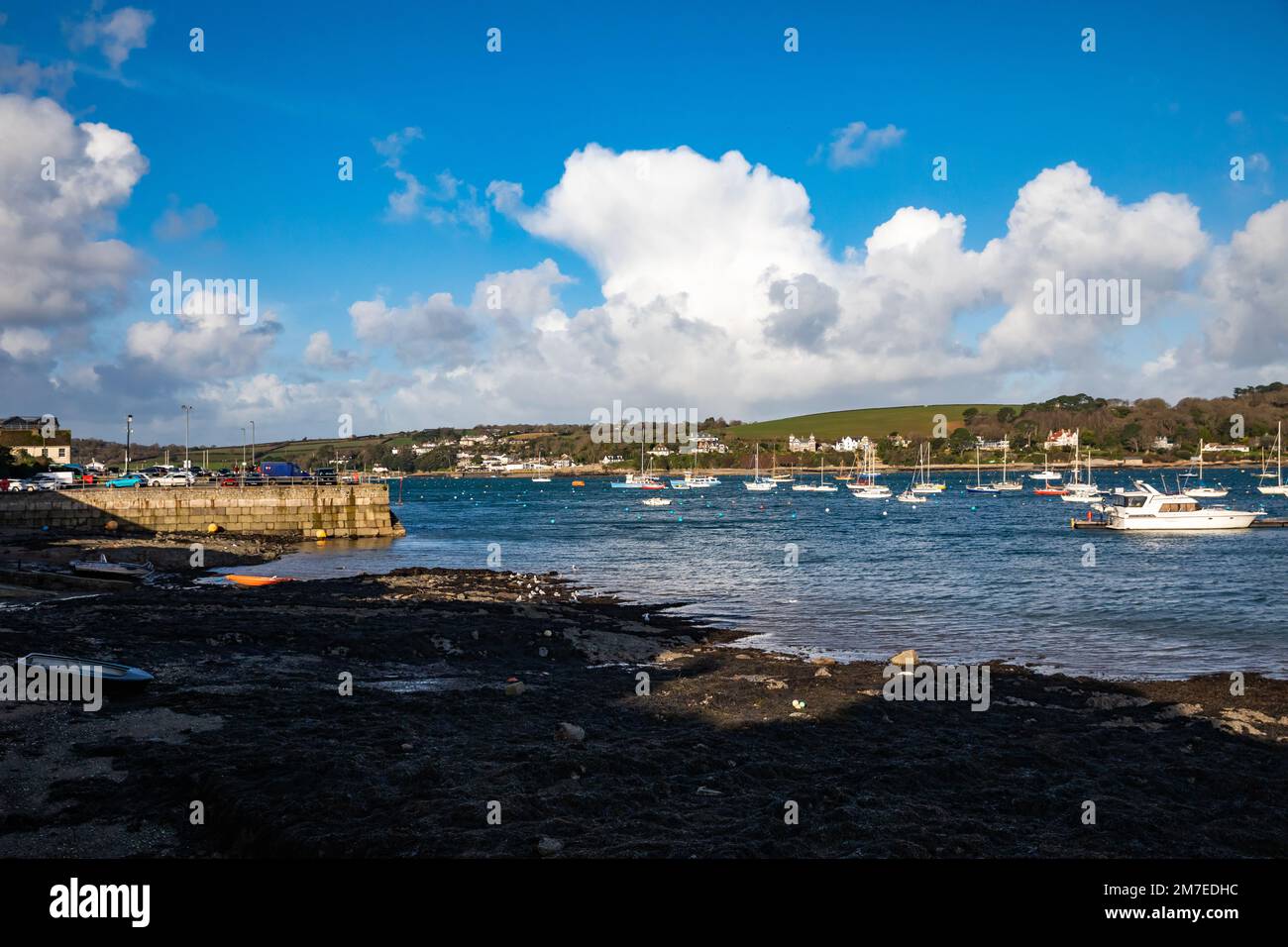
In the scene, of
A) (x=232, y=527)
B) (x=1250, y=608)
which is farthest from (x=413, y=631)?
(x=232, y=527)

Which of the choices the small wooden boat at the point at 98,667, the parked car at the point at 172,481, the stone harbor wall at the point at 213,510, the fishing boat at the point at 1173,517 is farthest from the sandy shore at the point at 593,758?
the fishing boat at the point at 1173,517

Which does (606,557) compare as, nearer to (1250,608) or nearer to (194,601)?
(194,601)

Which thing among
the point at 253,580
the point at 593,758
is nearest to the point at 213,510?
the point at 253,580

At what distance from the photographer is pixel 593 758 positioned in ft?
38.2

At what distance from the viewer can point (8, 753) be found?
10359 mm

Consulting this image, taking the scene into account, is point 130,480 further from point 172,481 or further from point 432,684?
point 432,684

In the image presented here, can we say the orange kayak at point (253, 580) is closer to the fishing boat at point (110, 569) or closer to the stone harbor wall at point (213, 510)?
the fishing boat at point (110, 569)

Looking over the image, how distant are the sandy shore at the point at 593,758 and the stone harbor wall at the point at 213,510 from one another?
126ft

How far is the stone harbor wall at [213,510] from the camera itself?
53344 millimetres

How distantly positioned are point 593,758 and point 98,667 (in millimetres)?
8219

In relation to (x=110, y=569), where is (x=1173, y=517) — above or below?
Result: below

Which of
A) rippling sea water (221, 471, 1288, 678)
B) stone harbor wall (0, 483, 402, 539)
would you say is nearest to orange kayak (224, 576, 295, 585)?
rippling sea water (221, 471, 1288, 678)

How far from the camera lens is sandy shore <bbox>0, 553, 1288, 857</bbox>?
9.04m
